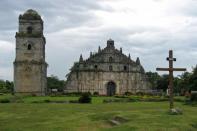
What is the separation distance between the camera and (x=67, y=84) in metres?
81.8

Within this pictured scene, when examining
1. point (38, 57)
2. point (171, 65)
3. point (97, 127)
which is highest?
point (38, 57)

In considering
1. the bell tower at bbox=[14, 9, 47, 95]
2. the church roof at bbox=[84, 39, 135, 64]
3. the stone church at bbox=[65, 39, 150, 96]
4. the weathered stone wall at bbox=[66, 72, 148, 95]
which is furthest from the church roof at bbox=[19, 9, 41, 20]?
the weathered stone wall at bbox=[66, 72, 148, 95]

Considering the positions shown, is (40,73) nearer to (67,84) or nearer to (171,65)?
(67,84)

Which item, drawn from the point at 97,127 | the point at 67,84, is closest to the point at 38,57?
the point at 67,84

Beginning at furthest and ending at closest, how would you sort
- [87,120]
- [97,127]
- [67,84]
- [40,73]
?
[67,84]
[40,73]
[87,120]
[97,127]

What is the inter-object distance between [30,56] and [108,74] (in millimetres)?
16423

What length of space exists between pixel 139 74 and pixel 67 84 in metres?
13.1

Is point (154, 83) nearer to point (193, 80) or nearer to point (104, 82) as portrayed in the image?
point (104, 82)

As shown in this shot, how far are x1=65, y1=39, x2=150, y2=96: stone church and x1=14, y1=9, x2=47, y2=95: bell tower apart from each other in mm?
9357

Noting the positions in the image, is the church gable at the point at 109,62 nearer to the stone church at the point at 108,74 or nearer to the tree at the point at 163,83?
the stone church at the point at 108,74

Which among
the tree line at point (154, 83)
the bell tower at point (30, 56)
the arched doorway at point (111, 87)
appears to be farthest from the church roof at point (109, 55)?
the bell tower at point (30, 56)

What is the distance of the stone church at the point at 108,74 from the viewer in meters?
81.9

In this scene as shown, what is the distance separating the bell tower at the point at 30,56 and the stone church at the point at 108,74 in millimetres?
9357

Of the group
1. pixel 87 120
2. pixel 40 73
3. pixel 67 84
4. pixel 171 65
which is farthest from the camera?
pixel 67 84
